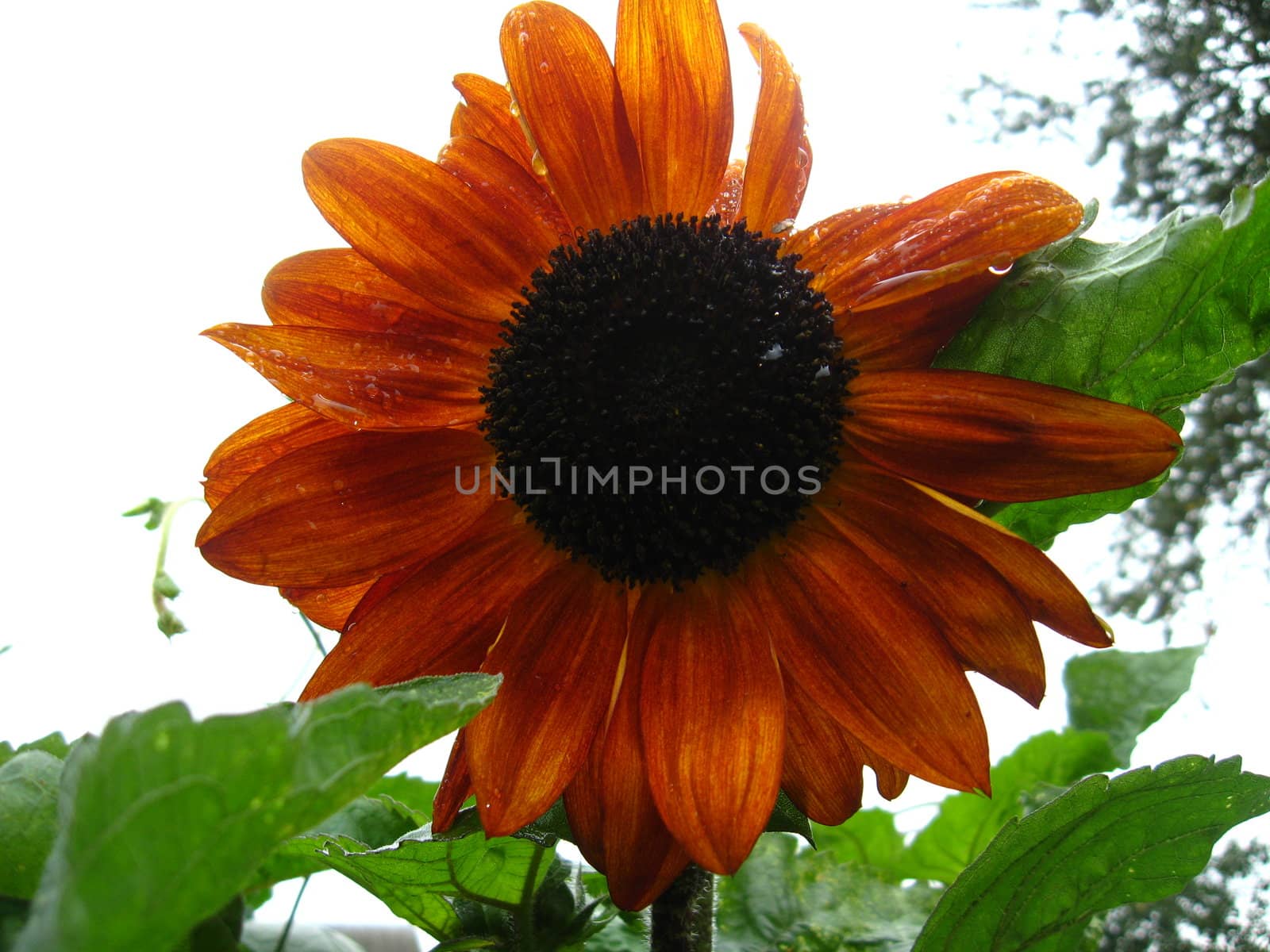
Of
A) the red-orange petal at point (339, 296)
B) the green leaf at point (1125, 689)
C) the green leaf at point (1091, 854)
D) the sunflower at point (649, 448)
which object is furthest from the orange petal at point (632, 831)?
the green leaf at point (1125, 689)

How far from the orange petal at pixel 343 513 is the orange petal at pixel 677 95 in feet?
0.56

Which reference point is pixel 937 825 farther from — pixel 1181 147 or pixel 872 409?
pixel 1181 147

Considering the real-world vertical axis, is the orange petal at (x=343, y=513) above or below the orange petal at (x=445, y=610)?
above

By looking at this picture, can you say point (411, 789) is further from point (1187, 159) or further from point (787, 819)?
point (1187, 159)

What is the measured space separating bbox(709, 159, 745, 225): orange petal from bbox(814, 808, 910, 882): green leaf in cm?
57

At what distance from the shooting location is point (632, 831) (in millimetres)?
449

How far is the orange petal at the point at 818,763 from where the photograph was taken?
46 centimetres

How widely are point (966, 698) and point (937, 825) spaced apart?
52 cm

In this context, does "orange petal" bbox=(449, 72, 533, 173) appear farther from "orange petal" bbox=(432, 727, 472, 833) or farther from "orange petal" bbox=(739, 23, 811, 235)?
"orange petal" bbox=(432, 727, 472, 833)

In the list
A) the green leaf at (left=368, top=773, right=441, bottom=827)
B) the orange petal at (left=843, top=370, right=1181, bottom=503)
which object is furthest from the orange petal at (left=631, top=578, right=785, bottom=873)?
the green leaf at (left=368, top=773, right=441, bottom=827)

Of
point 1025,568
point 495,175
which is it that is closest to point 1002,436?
point 1025,568

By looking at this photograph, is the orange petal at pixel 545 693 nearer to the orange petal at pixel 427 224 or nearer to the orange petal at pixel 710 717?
the orange petal at pixel 710 717

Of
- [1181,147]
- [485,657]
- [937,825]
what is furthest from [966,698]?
[1181,147]

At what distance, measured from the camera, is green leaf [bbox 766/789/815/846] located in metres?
0.47
